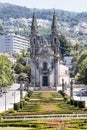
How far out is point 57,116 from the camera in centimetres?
5459

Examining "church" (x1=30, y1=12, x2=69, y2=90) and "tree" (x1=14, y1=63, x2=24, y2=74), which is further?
"tree" (x1=14, y1=63, x2=24, y2=74)

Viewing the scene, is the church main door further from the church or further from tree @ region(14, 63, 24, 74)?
tree @ region(14, 63, 24, 74)

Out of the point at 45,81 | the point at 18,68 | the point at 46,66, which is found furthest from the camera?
the point at 18,68

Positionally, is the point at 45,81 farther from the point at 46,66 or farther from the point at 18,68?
the point at 18,68

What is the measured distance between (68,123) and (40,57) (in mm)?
105672

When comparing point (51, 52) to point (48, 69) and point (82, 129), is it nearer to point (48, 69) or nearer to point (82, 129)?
point (48, 69)

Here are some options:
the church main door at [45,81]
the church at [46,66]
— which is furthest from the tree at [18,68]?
the church main door at [45,81]

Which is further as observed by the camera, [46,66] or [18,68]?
[18,68]

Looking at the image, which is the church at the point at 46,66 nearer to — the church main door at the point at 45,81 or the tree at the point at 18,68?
the church main door at the point at 45,81

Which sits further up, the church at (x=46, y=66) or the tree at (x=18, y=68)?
the church at (x=46, y=66)

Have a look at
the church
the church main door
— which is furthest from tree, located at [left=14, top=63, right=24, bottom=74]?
the church main door

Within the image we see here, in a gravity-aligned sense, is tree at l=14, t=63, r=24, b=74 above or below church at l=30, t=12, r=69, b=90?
below

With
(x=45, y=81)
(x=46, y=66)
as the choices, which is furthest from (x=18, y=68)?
(x=45, y=81)

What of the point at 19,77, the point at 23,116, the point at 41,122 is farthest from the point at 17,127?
the point at 19,77
